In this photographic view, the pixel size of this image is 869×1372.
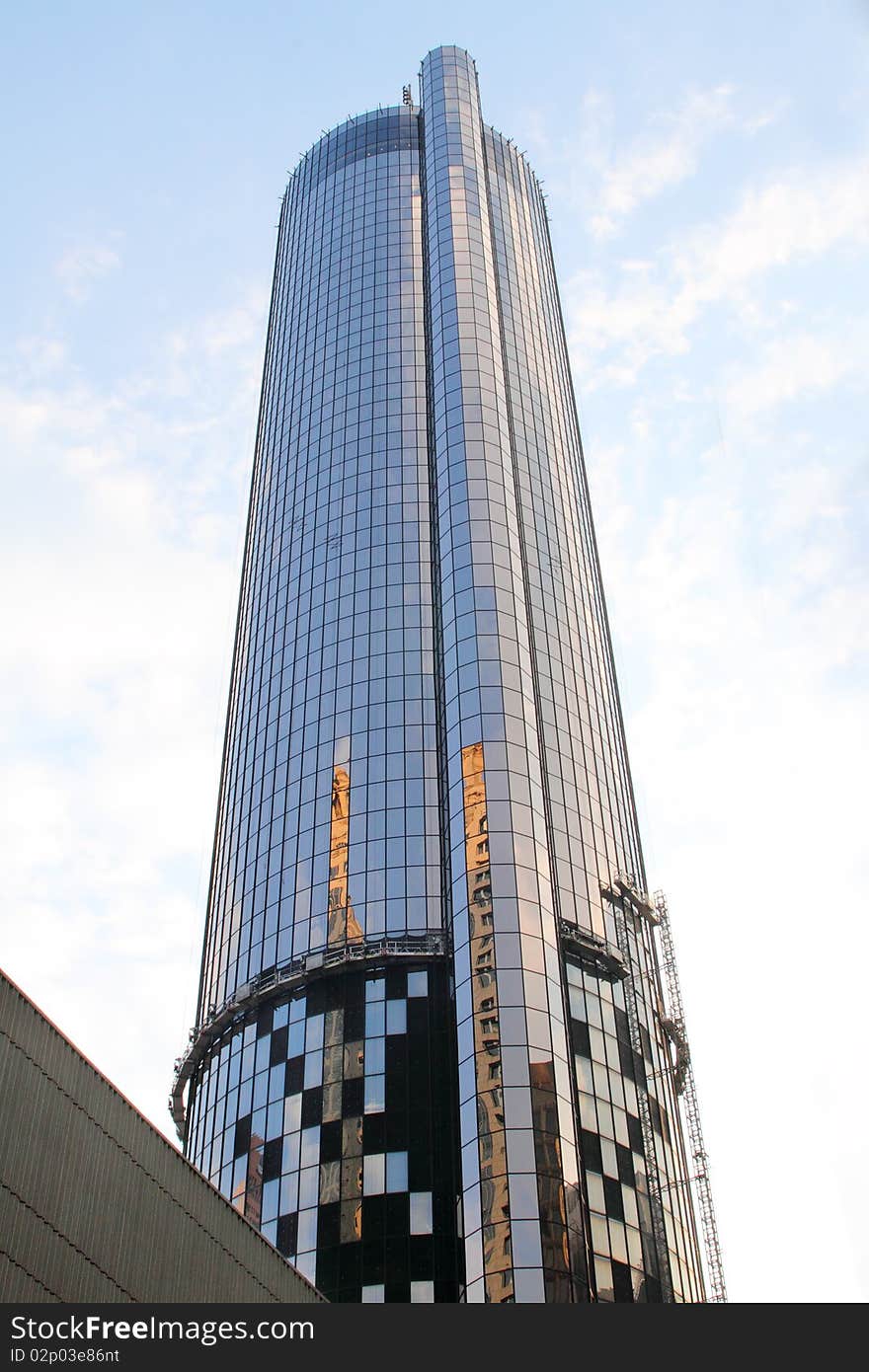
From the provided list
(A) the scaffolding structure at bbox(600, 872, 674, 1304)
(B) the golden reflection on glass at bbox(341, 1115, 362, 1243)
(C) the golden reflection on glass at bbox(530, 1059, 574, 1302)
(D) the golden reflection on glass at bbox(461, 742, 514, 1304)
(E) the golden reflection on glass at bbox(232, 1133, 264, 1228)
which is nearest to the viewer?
(C) the golden reflection on glass at bbox(530, 1059, 574, 1302)

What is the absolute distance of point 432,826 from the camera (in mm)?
92125

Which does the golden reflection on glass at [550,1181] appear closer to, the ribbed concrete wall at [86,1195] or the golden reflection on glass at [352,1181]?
the golden reflection on glass at [352,1181]

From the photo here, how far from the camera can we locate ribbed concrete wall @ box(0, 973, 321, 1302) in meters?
30.0

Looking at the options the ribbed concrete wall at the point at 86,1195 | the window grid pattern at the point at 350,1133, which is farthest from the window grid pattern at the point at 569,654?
the ribbed concrete wall at the point at 86,1195

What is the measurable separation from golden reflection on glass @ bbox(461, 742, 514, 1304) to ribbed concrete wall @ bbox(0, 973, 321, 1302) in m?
31.2

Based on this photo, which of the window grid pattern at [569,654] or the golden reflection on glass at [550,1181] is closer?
the golden reflection on glass at [550,1181]

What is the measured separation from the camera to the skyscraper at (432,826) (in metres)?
75.2

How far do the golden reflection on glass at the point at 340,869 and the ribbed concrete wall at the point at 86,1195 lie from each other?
163ft

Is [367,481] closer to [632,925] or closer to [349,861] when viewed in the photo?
[349,861]

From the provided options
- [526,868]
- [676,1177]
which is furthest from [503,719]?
[676,1177]

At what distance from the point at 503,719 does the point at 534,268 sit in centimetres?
6724

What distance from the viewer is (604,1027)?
276 feet

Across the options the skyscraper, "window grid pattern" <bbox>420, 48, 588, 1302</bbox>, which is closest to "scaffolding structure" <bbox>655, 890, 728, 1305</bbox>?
the skyscraper

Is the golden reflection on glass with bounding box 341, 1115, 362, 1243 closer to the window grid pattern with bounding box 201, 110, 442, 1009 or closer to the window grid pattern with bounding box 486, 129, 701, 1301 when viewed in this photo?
the window grid pattern with bounding box 201, 110, 442, 1009
